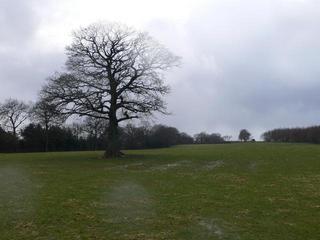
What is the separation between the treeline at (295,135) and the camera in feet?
466

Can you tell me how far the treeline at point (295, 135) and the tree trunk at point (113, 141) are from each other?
9946cm

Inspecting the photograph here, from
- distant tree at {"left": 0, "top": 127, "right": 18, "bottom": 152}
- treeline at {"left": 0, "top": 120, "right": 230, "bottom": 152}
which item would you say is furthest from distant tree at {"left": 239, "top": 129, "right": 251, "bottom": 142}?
distant tree at {"left": 0, "top": 127, "right": 18, "bottom": 152}

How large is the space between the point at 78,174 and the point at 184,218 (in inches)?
661

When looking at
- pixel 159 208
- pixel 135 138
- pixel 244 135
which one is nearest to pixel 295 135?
pixel 244 135

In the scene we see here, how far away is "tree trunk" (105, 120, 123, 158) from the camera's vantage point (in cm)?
4901

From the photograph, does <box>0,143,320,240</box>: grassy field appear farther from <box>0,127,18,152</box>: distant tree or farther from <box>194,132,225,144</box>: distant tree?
<box>194,132,225,144</box>: distant tree

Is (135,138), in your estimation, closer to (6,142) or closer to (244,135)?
(6,142)

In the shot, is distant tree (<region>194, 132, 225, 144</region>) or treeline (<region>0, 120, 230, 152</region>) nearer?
treeline (<region>0, 120, 230, 152</region>)

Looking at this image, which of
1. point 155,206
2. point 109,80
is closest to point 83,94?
point 109,80

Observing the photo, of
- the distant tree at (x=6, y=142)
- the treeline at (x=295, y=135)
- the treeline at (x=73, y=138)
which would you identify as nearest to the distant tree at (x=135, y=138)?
the treeline at (x=73, y=138)

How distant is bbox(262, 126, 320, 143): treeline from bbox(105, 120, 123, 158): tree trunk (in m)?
99.5

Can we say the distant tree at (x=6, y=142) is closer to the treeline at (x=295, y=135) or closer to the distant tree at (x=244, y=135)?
the treeline at (x=295, y=135)

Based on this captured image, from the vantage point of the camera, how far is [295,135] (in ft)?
510

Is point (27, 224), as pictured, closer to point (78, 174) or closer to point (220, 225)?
point (220, 225)
